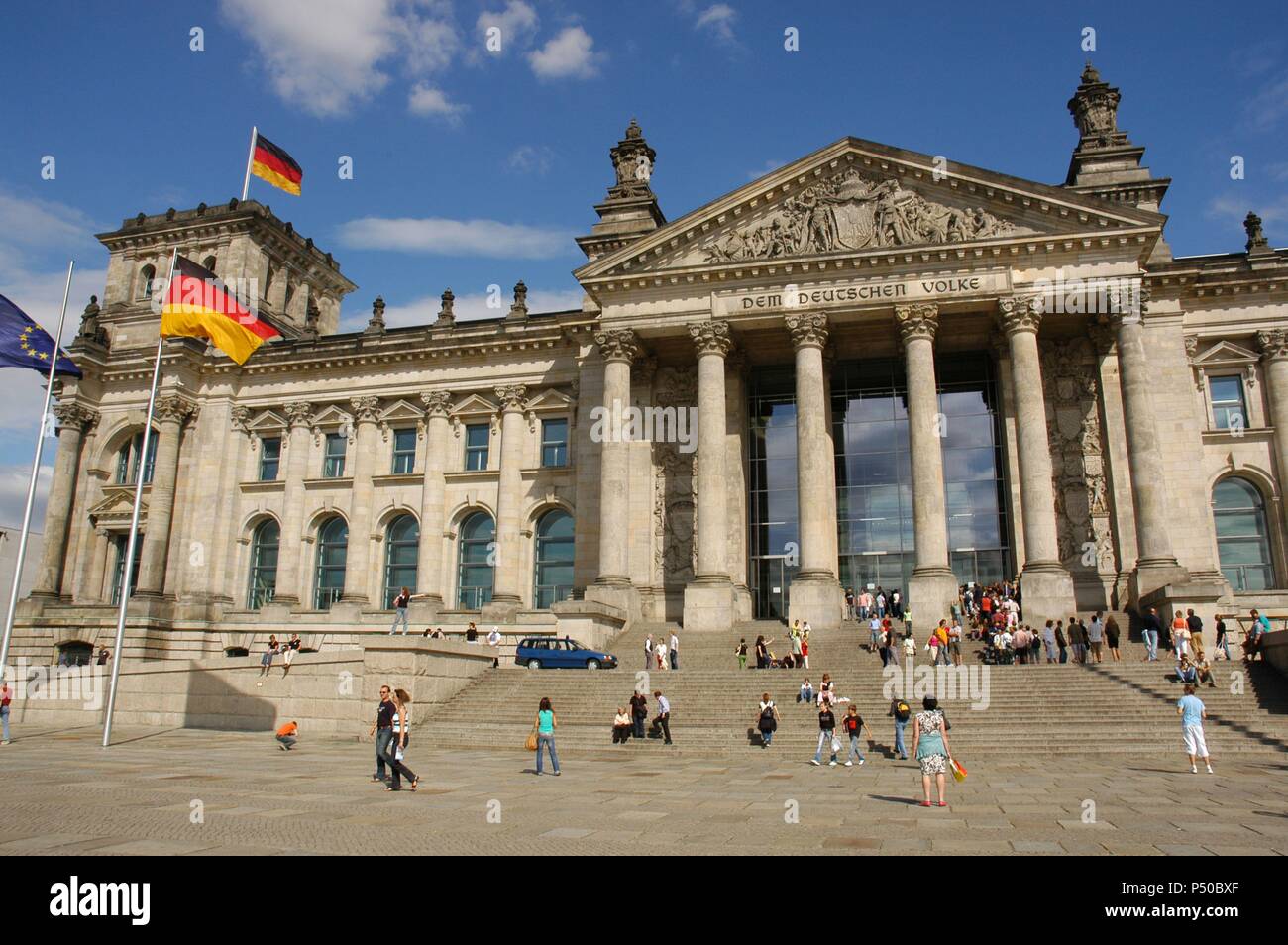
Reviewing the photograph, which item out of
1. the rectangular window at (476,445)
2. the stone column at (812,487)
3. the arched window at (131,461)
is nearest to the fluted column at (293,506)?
the arched window at (131,461)

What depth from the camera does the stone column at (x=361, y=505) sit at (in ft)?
156

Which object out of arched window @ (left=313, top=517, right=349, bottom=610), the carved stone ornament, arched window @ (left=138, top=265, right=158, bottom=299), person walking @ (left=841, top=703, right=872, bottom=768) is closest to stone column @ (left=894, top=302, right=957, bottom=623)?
the carved stone ornament

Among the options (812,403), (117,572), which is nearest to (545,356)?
(812,403)

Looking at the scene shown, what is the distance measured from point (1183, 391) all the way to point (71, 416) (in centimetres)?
5534

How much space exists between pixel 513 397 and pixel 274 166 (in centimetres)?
1505

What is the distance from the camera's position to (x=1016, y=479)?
39.6m

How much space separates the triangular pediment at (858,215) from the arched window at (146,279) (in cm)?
3175

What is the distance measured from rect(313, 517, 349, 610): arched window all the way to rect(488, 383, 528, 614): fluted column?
9455 mm

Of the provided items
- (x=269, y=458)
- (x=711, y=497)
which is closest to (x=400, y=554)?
(x=269, y=458)

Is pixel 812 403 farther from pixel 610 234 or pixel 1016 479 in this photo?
pixel 610 234

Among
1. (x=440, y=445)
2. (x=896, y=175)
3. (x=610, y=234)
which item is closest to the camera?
(x=896, y=175)

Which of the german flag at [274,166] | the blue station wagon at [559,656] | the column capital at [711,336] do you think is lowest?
the blue station wagon at [559,656]

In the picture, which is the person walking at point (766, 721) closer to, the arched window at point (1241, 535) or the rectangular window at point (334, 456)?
the arched window at point (1241, 535)

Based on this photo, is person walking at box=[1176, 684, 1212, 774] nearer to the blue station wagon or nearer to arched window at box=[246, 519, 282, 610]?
the blue station wagon
